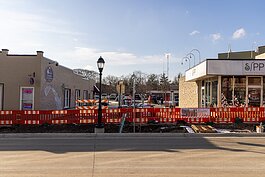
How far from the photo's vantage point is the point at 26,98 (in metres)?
23.0

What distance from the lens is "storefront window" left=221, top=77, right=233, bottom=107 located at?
24797 millimetres

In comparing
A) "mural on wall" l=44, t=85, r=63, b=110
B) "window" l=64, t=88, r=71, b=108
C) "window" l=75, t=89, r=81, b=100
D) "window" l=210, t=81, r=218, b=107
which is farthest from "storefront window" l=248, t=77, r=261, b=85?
"window" l=75, t=89, r=81, b=100

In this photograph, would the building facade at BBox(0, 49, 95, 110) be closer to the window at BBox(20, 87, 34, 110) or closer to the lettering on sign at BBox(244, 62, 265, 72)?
the window at BBox(20, 87, 34, 110)

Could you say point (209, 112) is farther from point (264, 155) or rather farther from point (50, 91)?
point (50, 91)

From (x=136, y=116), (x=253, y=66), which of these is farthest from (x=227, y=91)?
(x=136, y=116)

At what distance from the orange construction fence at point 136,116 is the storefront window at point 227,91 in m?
4.58

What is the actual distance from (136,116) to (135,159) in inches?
405

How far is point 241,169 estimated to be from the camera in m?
8.06

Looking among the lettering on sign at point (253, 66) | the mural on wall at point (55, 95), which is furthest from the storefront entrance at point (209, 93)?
the mural on wall at point (55, 95)

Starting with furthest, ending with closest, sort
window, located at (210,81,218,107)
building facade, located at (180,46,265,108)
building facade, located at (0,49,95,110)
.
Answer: window, located at (210,81,218,107) → building facade, located at (180,46,265,108) → building facade, located at (0,49,95,110)

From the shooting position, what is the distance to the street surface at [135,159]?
7.67 m

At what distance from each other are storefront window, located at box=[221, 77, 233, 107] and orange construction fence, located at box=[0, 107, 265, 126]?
458cm

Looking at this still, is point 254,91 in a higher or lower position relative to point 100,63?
lower

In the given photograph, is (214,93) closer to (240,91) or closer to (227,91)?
(227,91)
